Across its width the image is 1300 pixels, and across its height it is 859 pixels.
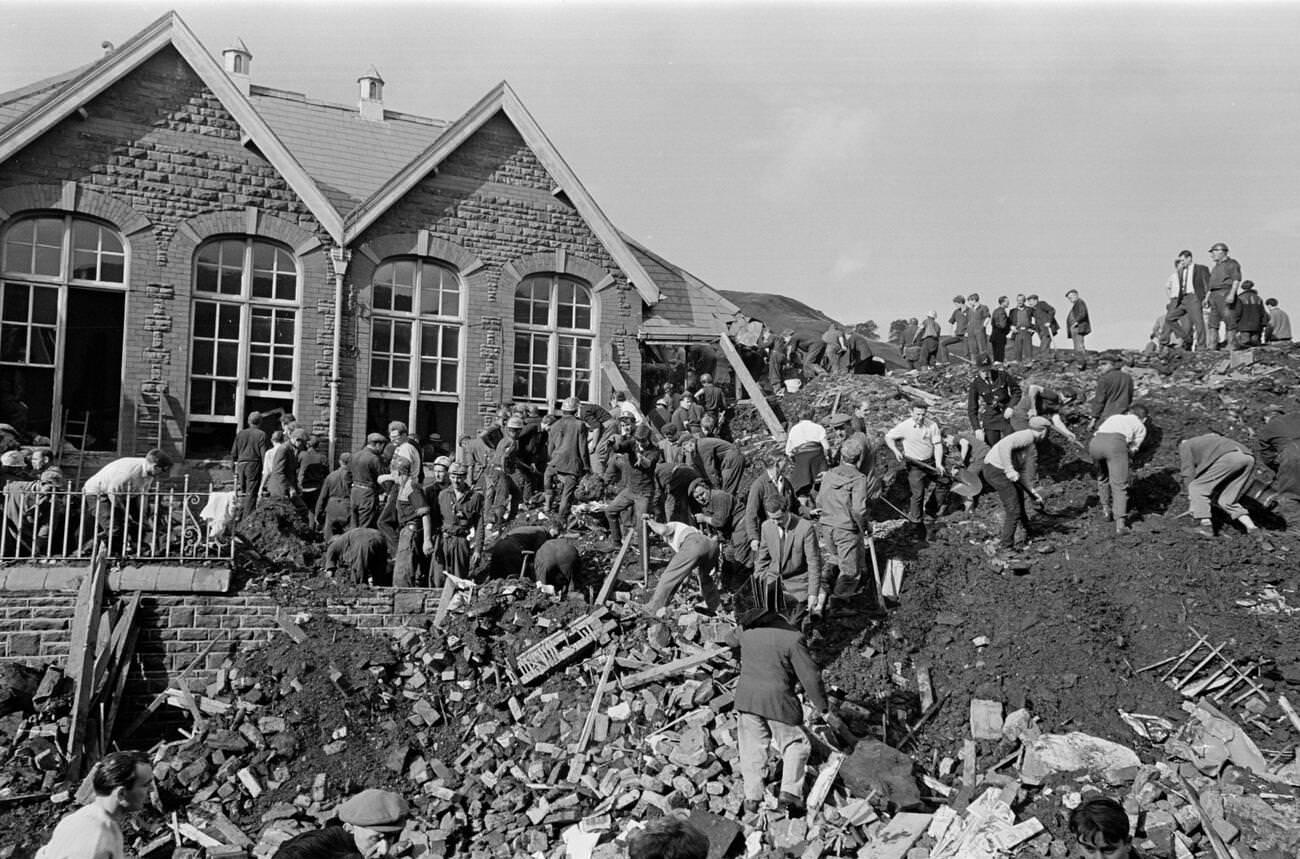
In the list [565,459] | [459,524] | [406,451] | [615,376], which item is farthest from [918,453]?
[615,376]

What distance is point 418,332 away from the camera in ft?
67.4

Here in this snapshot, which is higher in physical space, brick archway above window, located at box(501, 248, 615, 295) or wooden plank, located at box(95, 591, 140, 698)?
brick archway above window, located at box(501, 248, 615, 295)

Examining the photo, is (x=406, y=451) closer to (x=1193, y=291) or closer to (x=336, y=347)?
(x=336, y=347)

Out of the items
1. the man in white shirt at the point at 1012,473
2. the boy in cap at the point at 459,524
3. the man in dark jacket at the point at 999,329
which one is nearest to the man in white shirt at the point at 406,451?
the boy in cap at the point at 459,524

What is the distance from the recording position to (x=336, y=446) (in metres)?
19.4

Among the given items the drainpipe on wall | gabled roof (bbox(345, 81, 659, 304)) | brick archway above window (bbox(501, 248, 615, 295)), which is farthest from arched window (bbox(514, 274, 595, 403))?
the drainpipe on wall

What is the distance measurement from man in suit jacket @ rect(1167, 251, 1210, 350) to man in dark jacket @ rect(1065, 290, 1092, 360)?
1885mm

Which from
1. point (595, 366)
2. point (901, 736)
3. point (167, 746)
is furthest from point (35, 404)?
point (901, 736)

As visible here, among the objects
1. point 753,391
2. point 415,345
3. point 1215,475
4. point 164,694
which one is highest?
point 415,345

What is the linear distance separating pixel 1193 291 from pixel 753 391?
8713 millimetres

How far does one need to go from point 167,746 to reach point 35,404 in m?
8.19

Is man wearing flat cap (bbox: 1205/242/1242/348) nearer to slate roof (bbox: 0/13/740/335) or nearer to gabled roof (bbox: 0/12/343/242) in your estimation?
slate roof (bbox: 0/13/740/335)

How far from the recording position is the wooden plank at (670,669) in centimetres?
1211

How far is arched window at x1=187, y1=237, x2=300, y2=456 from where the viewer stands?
1878cm
